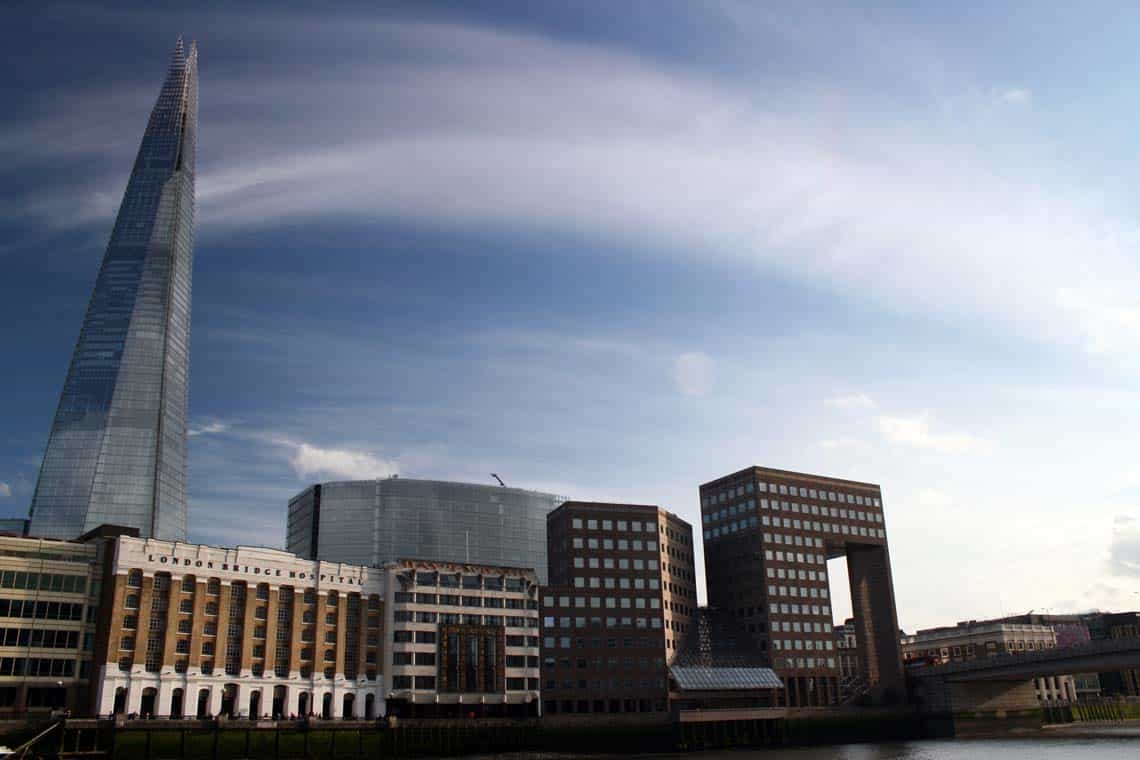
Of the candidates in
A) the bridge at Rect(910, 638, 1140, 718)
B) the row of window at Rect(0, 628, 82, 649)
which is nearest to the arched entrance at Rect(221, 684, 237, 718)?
the row of window at Rect(0, 628, 82, 649)

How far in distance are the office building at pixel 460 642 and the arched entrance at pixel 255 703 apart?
1921 centimetres

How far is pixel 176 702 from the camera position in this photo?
125 meters

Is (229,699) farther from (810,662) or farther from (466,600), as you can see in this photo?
(810,662)

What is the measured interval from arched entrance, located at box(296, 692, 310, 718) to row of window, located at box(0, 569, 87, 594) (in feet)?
110

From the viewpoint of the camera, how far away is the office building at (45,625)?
116 meters

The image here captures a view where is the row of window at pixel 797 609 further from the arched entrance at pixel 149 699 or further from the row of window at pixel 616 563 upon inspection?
the arched entrance at pixel 149 699

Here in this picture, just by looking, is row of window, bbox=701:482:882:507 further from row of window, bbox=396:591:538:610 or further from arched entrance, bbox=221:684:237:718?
arched entrance, bbox=221:684:237:718

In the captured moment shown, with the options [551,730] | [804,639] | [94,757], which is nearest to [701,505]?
[804,639]

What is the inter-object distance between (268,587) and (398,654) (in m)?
22.6

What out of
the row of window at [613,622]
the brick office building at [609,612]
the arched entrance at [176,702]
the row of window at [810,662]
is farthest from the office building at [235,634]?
the row of window at [810,662]

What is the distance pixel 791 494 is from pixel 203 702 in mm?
114836

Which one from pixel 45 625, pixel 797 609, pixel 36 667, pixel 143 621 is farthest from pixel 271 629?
pixel 797 609

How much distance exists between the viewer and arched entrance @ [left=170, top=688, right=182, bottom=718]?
123625 millimetres

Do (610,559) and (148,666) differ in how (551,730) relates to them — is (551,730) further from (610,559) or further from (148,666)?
(148,666)
